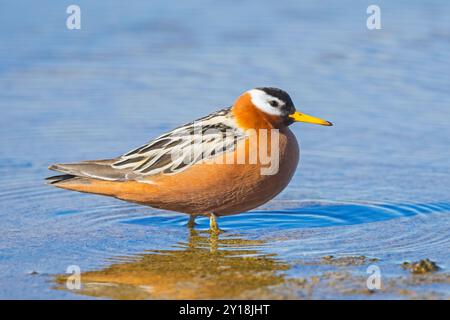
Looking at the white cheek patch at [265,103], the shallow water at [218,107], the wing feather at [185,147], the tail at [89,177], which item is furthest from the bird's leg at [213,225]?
the white cheek patch at [265,103]

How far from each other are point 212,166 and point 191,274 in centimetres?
152

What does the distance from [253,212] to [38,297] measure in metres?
3.51

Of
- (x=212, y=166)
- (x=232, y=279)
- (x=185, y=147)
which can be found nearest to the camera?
(x=232, y=279)

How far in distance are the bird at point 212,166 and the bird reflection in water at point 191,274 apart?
53cm

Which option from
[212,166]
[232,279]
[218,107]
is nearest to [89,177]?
[212,166]

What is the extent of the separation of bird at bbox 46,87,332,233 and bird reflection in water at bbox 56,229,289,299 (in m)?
0.53

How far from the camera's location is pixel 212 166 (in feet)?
32.7

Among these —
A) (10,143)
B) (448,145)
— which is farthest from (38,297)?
(448,145)

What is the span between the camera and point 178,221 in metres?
10.9

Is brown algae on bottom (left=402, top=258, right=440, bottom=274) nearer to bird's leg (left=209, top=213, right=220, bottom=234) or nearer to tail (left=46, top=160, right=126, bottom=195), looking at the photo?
bird's leg (left=209, top=213, right=220, bottom=234)

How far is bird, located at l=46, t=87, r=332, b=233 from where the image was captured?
9969 millimetres

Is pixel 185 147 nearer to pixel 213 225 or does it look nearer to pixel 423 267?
pixel 213 225

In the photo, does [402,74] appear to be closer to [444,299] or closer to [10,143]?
[10,143]

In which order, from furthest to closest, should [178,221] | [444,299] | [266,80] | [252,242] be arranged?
[266,80] → [178,221] → [252,242] → [444,299]
